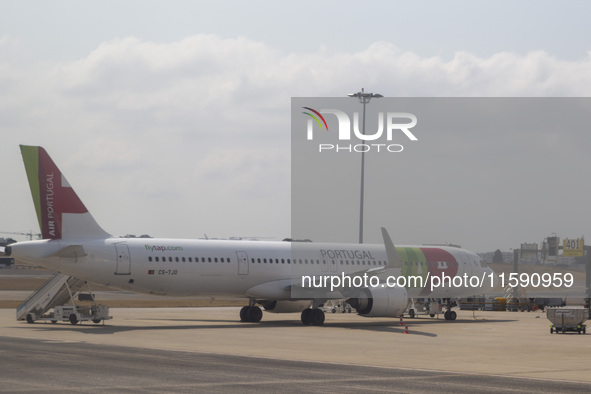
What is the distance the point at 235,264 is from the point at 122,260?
5.81 m

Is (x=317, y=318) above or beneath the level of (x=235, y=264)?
beneath

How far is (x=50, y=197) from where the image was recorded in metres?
36.0

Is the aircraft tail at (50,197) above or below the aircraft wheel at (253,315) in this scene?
above

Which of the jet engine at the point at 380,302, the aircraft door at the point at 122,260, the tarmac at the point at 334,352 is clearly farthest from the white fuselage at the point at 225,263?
the tarmac at the point at 334,352

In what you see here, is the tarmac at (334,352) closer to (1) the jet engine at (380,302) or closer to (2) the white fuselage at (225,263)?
(1) the jet engine at (380,302)

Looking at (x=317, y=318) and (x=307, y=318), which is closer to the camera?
(x=317, y=318)

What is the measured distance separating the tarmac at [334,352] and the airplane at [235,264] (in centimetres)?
156

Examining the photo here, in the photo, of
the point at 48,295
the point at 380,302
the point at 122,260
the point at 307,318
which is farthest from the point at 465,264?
the point at 48,295

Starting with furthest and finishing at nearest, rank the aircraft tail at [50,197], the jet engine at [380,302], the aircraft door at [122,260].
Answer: the jet engine at [380,302] < the aircraft door at [122,260] < the aircraft tail at [50,197]

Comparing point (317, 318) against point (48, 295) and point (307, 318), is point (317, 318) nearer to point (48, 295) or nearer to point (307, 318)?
point (307, 318)

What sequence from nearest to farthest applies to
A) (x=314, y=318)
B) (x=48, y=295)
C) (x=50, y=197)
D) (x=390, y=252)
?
(x=50, y=197) < (x=48, y=295) < (x=390, y=252) < (x=314, y=318)

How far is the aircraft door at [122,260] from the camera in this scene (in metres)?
36.9

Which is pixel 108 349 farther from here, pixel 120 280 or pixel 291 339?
pixel 120 280

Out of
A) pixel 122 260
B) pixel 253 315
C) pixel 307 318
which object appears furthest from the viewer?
pixel 253 315
